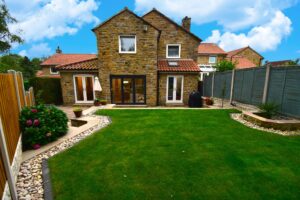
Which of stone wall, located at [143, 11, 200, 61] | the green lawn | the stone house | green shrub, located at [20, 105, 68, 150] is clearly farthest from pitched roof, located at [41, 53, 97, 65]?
the green lawn

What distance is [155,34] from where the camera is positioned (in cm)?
1098

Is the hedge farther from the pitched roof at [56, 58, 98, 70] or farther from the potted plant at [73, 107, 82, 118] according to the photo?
the potted plant at [73, 107, 82, 118]

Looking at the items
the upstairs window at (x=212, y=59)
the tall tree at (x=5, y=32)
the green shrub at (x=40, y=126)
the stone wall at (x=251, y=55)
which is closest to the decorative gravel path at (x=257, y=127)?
the green shrub at (x=40, y=126)

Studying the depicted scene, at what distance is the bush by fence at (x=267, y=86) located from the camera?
587cm

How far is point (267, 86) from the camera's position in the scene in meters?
6.96

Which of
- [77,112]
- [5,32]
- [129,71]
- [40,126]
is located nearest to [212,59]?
[129,71]

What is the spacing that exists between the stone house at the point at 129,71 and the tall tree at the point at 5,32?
22.9ft

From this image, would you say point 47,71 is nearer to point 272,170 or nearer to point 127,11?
point 127,11

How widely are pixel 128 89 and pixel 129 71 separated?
4.55 ft

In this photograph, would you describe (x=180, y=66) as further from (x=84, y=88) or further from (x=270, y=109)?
(x=84, y=88)

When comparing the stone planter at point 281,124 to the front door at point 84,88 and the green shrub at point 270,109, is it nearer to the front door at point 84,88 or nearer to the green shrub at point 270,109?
the green shrub at point 270,109

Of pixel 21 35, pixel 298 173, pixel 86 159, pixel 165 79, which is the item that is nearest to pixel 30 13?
pixel 21 35

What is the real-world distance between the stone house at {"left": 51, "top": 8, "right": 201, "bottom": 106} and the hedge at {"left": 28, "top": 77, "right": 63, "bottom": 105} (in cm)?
145

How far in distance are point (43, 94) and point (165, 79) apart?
10.0 m
